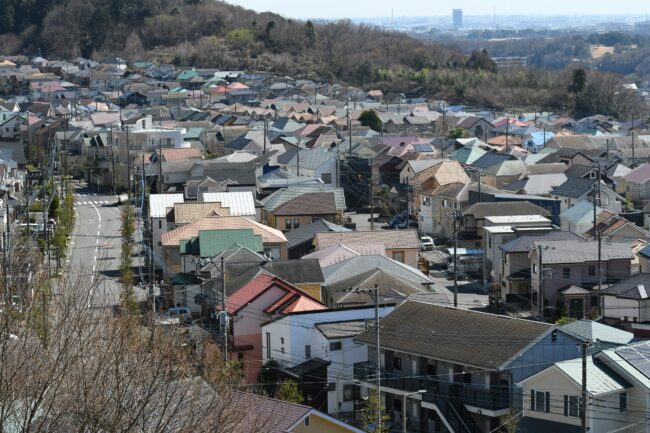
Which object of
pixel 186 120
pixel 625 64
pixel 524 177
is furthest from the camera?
pixel 625 64

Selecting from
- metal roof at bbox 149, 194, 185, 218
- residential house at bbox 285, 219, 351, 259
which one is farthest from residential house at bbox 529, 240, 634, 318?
metal roof at bbox 149, 194, 185, 218

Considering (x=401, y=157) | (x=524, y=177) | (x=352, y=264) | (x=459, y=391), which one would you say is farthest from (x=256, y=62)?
(x=459, y=391)

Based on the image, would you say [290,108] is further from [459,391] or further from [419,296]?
[459,391]

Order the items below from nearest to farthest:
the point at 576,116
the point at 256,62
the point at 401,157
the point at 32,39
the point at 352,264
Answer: the point at 352,264 < the point at 401,157 < the point at 576,116 < the point at 256,62 < the point at 32,39

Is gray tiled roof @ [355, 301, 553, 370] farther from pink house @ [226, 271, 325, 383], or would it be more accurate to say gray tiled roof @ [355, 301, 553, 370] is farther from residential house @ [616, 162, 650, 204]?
residential house @ [616, 162, 650, 204]

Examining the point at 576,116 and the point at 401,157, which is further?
the point at 576,116

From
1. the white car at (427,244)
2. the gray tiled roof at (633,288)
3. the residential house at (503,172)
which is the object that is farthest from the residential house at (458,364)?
the residential house at (503,172)
